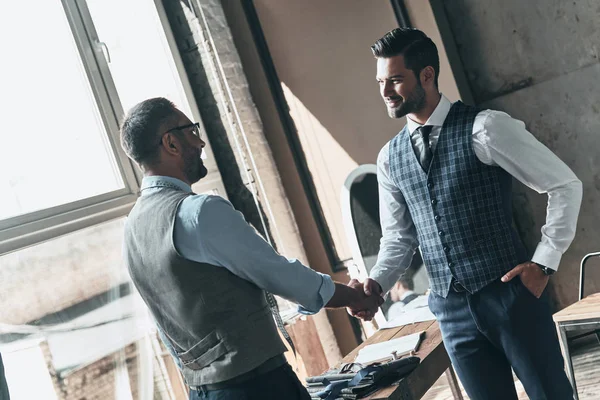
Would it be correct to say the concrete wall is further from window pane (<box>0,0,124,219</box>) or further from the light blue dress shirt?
the light blue dress shirt

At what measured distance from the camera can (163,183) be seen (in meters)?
1.91

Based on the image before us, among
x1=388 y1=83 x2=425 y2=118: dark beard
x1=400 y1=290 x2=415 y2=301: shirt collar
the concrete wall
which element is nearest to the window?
x1=400 y1=290 x2=415 y2=301: shirt collar

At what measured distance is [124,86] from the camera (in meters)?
4.07

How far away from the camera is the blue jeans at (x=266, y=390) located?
1.81 meters

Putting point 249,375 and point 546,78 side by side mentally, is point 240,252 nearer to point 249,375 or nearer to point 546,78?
point 249,375

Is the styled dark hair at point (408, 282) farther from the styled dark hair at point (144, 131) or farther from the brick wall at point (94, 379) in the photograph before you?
the styled dark hair at point (144, 131)

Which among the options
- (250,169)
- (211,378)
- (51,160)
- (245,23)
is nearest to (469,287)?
(211,378)

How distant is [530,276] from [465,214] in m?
0.24

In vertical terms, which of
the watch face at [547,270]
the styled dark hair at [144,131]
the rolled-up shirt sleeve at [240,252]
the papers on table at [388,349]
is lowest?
the papers on table at [388,349]

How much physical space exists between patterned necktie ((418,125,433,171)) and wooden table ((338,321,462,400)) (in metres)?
0.67

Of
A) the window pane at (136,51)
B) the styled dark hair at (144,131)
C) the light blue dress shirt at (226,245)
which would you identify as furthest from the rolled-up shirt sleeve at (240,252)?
the window pane at (136,51)

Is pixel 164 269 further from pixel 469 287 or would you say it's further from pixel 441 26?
pixel 441 26

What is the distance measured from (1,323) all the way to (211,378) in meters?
1.62

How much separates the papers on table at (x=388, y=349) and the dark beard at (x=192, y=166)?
0.92 m
